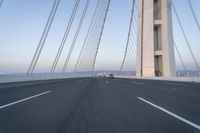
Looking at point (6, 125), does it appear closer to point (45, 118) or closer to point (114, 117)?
point (45, 118)

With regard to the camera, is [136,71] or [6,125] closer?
[6,125]

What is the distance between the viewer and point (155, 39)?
4494cm

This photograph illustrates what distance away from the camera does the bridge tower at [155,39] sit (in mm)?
41062

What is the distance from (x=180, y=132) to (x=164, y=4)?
39.3 m

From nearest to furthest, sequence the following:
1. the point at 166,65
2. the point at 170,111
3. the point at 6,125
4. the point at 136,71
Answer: the point at 6,125, the point at 170,111, the point at 166,65, the point at 136,71

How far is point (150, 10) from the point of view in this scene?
140 feet

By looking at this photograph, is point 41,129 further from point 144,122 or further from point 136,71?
point 136,71

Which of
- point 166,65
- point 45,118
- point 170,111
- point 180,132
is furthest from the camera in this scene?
point 166,65

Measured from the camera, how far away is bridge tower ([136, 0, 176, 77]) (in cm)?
4106

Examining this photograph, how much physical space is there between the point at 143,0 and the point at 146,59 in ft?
30.6

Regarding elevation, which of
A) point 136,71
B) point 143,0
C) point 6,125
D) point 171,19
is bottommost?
point 6,125

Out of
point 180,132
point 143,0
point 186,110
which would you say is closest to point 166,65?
point 143,0

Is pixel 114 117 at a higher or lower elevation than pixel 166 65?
lower

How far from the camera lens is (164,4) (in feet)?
136
